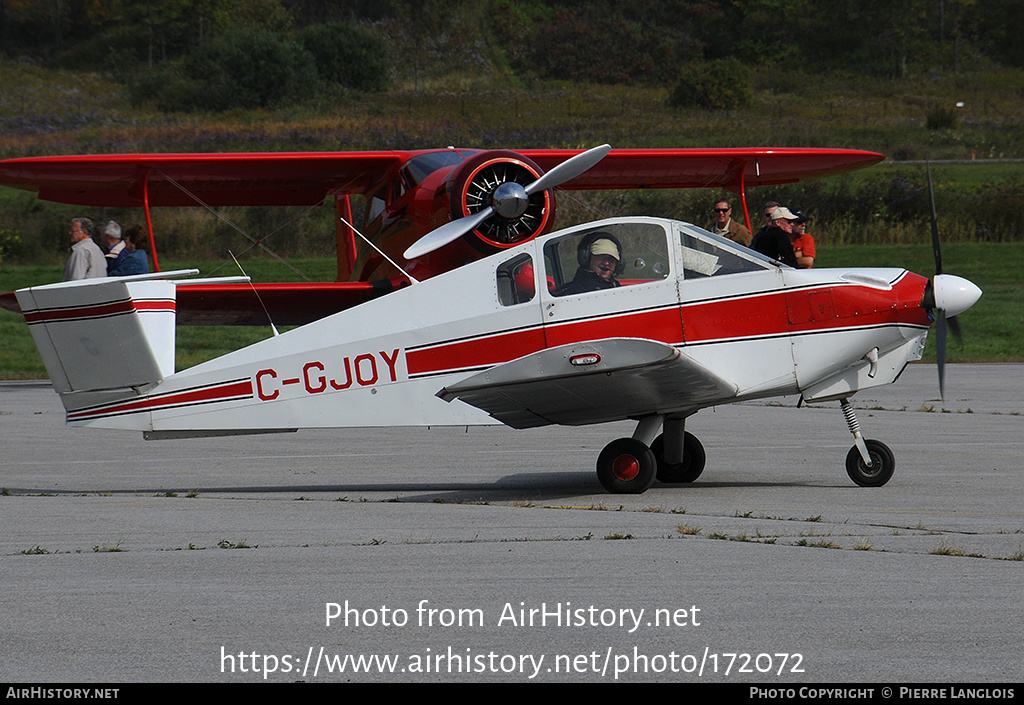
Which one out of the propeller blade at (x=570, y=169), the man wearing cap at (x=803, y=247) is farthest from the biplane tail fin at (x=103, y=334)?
the man wearing cap at (x=803, y=247)

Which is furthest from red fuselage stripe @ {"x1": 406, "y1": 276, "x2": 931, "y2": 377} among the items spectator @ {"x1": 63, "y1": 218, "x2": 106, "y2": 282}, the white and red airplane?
spectator @ {"x1": 63, "y1": 218, "x2": 106, "y2": 282}

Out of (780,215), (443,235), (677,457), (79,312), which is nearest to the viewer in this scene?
(79,312)

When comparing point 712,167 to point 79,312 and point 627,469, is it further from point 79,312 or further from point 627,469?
point 79,312

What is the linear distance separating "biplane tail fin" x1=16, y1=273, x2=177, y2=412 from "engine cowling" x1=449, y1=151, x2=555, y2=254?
5.90 m

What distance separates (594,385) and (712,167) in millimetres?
12391

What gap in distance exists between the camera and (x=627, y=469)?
8.67 metres

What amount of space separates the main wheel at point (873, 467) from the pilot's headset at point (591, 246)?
2229mm

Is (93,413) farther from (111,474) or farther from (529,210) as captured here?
(529,210)

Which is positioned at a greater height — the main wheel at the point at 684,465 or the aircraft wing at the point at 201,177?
the aircraft wing at the point at 201,177

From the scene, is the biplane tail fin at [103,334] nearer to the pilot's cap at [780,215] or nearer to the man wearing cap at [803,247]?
the pilot's cap at [780,215]

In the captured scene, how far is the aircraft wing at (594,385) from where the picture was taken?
8.07 meters

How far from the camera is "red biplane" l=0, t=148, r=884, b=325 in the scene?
1445cm

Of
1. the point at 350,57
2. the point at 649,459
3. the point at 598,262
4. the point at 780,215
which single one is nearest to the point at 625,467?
the point at 649,459

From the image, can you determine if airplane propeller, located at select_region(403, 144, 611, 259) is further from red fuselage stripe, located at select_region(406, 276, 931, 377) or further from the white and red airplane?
red fuselage stripe, located at select_region(406, 276, 931, 377)
